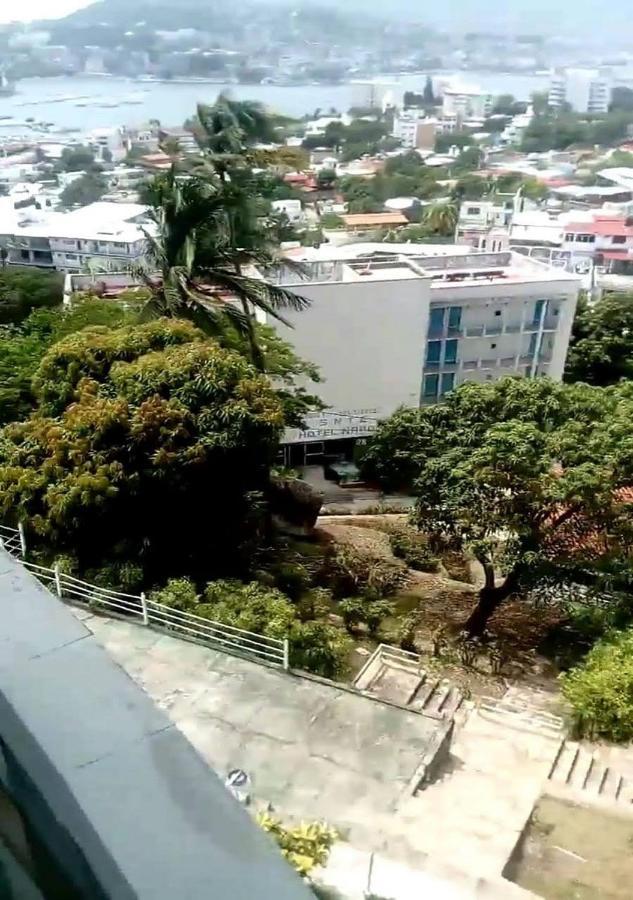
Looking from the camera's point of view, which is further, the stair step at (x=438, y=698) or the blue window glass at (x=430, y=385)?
the blue window glass at (x=430, y=385)

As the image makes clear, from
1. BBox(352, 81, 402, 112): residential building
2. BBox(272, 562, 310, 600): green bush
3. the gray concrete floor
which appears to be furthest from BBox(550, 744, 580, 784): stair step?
BBox(352, 81, 402, 112): residential building

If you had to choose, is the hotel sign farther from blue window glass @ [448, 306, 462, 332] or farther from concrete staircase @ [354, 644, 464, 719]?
concrete staircase @ [354, 644, 464, 719]

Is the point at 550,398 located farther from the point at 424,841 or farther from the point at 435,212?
the point at 435,212

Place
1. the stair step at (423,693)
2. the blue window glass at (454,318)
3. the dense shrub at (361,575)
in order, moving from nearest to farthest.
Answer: the stair step at (423,693)
the dense shrub at (361,575)
the blue window glass at (454,318)

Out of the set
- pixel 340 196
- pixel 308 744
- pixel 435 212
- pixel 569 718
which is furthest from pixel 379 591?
pixel 340 196

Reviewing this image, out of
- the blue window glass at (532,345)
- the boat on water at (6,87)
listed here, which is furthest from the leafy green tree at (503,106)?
the blue window glass at (532,345)

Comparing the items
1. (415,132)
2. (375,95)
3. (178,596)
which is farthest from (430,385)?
(375,95)

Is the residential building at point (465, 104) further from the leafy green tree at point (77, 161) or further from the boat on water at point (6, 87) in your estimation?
the boat on water at point (6, 87)
